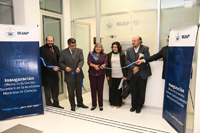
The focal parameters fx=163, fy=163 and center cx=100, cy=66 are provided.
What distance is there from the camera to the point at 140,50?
364 cm

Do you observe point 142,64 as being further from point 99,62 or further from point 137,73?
point 99,62

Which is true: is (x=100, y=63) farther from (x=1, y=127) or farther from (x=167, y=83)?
(x=1, y=127)

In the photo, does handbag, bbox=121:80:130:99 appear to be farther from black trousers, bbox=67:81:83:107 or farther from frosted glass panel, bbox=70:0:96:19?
frosted glass panel, bbox=70:0:96:19

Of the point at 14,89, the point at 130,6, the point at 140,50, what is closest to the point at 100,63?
the point at 140,50

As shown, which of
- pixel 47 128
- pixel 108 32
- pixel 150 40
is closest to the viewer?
pixel 47 128

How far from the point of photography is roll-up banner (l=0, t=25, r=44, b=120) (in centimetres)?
328

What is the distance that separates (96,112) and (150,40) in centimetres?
210

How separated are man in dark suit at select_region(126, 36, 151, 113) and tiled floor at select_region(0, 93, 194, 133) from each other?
0.94ft

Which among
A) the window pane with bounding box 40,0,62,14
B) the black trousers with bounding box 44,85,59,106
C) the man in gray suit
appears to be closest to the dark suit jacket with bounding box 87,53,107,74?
the man in gray suit

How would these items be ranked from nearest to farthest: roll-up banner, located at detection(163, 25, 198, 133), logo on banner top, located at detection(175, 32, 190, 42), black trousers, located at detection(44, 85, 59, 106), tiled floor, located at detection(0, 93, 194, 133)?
roll-up banner, located at detection(163, 25, 198, 133)
logo on banner top, located at detection(175, 32, 190, 42)
tiled floor, located at detection(0, 93, 194, 133)
black trousers, located at detection(44, 85, 59, 106)

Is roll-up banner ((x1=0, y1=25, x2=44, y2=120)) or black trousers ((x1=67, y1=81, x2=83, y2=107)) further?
black trousers ((x1=67, y1=81, x2=83, y2=107))

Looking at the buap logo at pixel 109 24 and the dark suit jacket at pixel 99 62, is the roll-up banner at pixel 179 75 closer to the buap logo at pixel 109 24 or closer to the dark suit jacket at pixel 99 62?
the dark suit jacket at pixel 99 62

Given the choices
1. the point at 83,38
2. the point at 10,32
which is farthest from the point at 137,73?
the point at 10,32

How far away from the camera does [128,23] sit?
161 inches
